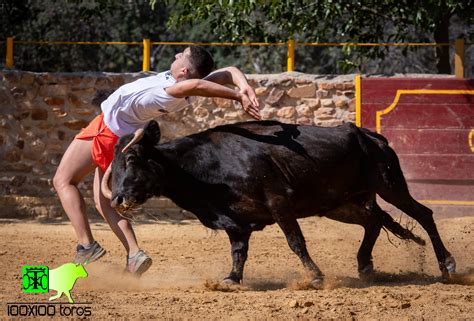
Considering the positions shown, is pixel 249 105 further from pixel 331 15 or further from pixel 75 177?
pixel 331 15

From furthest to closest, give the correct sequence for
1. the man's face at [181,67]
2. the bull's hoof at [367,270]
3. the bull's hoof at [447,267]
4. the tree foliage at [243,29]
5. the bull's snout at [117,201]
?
the tree foliage at [243,29] < the bull's hoof at [367,270] < the bull's hoof at [447,267] < the man's face at [181,67] < the bull's snout at [117,201]

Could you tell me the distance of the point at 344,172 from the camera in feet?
23.5

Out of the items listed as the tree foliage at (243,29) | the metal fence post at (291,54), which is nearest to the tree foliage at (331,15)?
the tree foliage at (243,29)

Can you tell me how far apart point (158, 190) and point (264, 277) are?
1.47 meters

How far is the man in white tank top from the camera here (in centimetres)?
677

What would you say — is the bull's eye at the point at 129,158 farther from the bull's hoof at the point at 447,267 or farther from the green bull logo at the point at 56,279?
the bull's hoof at the point at 447,267

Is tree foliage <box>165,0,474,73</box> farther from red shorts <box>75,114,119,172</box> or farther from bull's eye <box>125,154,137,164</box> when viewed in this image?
bull's eye <box>125,154,137,164</box>

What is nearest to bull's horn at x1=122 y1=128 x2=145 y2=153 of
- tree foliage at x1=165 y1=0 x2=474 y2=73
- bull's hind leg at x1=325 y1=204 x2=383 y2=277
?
bull's hind leg at x1=325 y1=204 x2=383 y2=277

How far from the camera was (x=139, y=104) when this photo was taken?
6801mm

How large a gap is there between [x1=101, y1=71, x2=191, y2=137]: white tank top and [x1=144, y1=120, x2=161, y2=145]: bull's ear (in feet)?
0.45

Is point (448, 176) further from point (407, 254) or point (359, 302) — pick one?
point (359, 302)

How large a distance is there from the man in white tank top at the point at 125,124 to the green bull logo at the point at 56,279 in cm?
42

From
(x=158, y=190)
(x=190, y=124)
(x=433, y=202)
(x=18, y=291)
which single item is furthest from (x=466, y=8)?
(x=18, y=291)

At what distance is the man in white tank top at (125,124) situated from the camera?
677 centimetres
